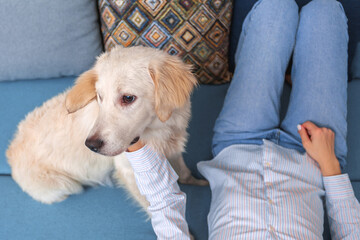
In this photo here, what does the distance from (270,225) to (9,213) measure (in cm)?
118

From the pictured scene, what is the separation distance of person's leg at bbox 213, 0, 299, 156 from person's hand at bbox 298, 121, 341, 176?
0.53 ft

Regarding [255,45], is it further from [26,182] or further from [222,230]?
[26,182]

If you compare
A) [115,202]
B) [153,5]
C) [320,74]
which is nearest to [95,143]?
[115,202]

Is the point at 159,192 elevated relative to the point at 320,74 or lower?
lower

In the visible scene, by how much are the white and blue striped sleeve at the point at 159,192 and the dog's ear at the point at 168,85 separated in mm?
149

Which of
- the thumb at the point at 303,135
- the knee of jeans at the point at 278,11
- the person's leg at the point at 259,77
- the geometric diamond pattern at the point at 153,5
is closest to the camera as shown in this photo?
the thumb at the point at 303,135

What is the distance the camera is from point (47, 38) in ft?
4.98

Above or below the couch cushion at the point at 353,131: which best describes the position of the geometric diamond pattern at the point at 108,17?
below

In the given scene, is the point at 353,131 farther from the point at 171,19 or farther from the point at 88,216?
the point at 88,216

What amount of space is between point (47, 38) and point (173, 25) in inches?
29.0

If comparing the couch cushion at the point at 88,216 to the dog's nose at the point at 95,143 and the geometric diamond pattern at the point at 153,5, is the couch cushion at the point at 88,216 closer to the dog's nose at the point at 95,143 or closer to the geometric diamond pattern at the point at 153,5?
the dog's nose at the point at 95,143

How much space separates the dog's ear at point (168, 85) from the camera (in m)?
0.89

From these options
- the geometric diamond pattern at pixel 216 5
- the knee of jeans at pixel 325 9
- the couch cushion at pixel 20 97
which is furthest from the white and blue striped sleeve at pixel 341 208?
the couch cushion at pixel 20 97

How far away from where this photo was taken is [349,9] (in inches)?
54.9
